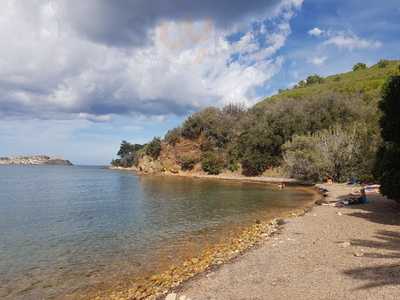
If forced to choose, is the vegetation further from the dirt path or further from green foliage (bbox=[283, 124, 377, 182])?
the dirt path

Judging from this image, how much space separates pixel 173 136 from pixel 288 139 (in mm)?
40132

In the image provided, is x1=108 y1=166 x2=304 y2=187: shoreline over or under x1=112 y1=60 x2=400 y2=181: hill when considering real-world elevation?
under

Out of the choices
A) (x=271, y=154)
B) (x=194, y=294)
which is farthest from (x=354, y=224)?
(x=271, y=154)

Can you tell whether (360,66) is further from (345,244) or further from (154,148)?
(345,244)

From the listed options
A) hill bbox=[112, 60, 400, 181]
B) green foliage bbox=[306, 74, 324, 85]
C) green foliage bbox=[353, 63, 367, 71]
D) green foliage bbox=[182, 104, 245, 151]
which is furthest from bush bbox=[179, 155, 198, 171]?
green foliage bbox=[353, 63, 367, 71]

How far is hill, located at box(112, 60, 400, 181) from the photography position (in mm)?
46219

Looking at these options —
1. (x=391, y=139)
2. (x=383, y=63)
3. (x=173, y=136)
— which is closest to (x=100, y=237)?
(x=391, y=139)

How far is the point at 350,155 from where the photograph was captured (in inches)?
1779

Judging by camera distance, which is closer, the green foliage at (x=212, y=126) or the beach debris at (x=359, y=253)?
the beach debris at (x=359, y=253)

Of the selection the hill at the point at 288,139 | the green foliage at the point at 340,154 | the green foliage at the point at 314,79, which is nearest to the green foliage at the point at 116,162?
the hill at the point at 288,139

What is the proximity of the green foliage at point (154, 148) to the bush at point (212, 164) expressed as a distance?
2172 cm

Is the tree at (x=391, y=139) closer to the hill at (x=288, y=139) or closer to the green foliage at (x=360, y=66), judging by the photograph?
the hill at (x=288, y=139)

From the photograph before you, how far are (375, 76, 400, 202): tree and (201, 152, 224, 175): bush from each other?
2480 inches

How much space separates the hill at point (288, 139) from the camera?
46.2m
